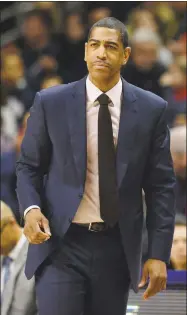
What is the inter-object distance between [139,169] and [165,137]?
0.14m

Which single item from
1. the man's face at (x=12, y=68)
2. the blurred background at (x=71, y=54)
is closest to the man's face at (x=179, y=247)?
the blurred background at (x=71, y=54)

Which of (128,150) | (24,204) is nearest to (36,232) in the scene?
(24,204)

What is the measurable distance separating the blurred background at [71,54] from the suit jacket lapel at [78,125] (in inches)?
110

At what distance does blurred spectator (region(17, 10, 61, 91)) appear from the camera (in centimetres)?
806

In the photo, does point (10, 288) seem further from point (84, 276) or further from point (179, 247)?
point (84, 276)

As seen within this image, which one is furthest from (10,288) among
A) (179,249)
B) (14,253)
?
(179,249)

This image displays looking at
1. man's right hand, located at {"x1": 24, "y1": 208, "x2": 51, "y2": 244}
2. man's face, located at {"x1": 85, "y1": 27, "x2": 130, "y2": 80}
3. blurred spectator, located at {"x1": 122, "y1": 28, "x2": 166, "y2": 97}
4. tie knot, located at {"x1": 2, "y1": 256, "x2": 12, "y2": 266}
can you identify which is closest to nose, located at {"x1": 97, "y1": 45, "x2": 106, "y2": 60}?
man's face, located at {"x1": 85, "y1": 27, "x2": 130, "y2": 80}

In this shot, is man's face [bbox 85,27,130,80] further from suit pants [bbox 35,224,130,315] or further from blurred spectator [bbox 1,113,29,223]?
blurred spectator [bbox 1,113,29,223]

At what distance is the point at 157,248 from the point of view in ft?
9.75

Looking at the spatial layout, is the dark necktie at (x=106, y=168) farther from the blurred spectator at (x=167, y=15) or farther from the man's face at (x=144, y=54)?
the blurred spectator at (x=167, y=15)

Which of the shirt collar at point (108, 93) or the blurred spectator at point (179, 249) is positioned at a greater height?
the shirt collar at point (108, 93)

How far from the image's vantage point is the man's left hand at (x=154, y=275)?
2916 mm

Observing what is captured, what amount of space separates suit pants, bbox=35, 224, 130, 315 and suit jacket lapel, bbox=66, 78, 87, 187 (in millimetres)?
207

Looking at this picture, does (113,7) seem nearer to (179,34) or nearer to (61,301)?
(179,34)
